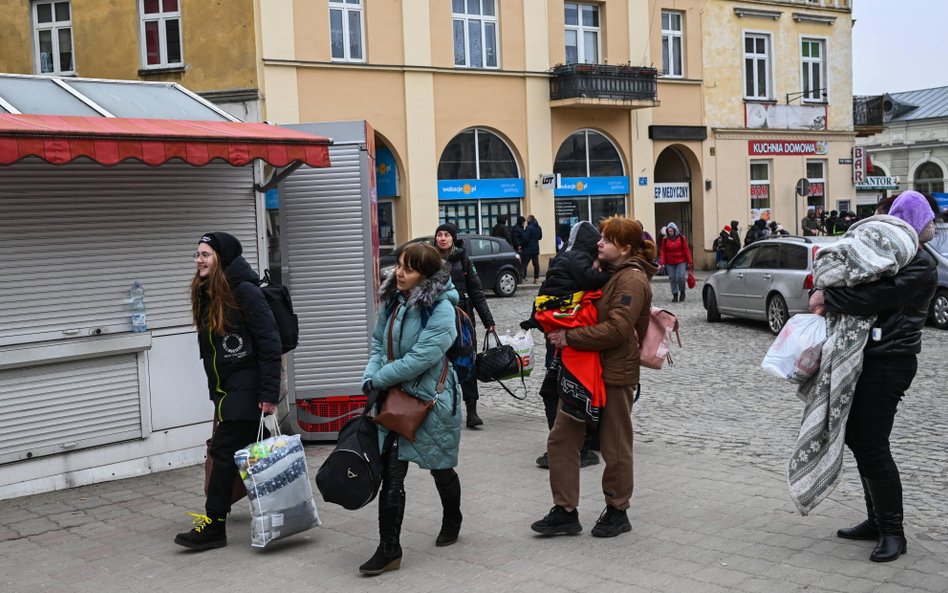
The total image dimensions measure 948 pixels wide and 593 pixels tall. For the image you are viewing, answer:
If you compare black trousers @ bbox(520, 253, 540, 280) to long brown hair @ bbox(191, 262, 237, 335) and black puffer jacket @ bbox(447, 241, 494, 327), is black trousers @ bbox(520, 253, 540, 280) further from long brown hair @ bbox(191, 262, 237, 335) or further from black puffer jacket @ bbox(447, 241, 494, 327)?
long brown hair @ bbox(191, 262, 237, 335)

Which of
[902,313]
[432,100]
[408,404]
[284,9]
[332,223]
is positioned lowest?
[408,404]

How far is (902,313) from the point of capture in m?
5.45

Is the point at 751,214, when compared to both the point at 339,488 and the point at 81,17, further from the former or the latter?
the point at 339,488

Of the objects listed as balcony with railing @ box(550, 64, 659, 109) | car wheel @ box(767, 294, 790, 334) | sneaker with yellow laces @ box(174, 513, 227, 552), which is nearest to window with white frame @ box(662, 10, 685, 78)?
balcony with railing @ box(550, 64, 659, 109)

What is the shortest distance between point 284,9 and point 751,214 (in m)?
17.5

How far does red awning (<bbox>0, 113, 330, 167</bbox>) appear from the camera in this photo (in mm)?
6645

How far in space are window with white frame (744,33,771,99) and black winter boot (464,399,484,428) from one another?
2845 cm

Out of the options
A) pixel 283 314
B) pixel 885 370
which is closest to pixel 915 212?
pixel 885 370

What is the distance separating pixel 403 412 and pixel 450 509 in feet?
2.50

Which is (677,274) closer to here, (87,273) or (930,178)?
(87,273)

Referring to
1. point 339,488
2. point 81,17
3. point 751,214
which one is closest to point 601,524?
point 339,488

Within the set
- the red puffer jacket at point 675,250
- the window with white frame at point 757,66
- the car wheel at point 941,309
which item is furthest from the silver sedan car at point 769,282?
the window with white frame at point 757,66

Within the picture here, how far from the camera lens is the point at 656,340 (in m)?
6.42

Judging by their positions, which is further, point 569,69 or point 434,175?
point 569,69
